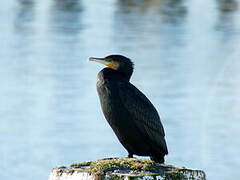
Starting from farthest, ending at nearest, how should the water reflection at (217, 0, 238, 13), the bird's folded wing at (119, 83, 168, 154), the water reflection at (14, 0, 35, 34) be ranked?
the water reflection at (217, 0, 238, 13), the water reflection at (14, 0, 35, 34), the bird's folded wing at (119, 83, 168, 154)

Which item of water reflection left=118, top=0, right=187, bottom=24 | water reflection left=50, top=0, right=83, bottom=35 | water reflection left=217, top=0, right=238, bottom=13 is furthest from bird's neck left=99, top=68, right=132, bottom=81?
water reflection left=217, top=0, right=238, bottom=13

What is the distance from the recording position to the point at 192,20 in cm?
3353

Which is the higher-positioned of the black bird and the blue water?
the blue water

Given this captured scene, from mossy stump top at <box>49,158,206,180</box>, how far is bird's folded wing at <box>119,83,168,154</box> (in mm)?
2289

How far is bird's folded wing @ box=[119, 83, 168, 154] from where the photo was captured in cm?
754

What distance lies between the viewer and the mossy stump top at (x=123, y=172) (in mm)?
4969

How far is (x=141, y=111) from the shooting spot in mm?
7656

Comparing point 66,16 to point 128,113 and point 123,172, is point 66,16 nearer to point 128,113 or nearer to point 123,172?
point 128,113

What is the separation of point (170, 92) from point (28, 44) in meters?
8.38

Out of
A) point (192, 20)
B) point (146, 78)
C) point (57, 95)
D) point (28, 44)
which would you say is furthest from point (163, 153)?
point (192, 20)

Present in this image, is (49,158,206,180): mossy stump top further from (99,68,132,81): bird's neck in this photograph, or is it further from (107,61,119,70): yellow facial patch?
(107,61,119,70): yellow facial patch

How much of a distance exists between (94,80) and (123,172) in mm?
14722

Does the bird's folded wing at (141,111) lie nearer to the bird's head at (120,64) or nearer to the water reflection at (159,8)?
the bird's head at (120,64)

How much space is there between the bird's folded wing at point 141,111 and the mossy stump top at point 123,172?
2289 millimetres
